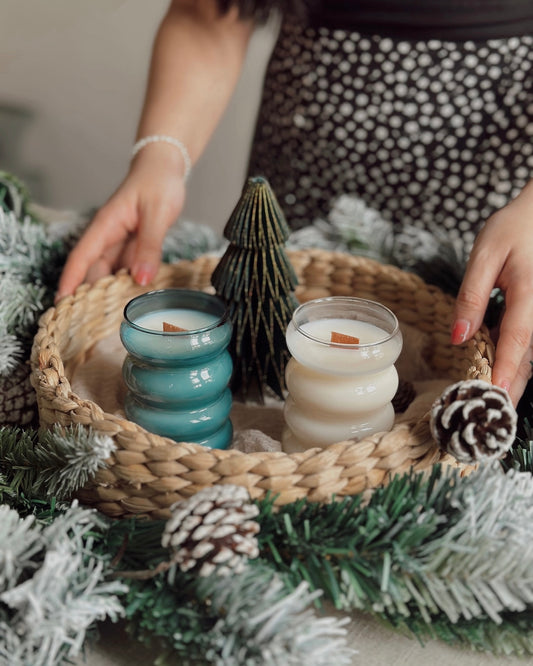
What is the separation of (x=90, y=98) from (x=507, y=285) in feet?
5.53

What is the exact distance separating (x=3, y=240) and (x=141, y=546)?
0.39 m

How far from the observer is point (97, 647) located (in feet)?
1.60

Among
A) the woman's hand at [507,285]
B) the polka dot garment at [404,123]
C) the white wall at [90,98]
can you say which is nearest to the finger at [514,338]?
the woman's hand at [507,285]

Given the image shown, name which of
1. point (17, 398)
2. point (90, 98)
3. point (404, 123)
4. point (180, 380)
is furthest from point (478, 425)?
point (90, 98)

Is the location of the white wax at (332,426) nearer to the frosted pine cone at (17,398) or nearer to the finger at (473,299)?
the finger at (473,299)

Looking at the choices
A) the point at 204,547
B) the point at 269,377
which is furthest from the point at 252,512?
the point at 269,377

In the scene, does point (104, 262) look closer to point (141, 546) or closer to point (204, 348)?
point (204, 348)

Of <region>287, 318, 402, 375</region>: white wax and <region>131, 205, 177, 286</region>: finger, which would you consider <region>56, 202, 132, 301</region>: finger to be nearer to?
<region>131, 205, 177, 286</region>: finger

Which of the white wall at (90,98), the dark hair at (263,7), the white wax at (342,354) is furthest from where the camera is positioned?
the white wall at (90,98)

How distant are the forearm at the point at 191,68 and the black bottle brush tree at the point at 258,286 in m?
0.31

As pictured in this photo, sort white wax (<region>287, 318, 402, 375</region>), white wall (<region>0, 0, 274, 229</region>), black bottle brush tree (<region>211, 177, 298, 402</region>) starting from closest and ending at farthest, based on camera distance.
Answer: white wax (<region>287, 318, 402, 375</region>) < black bottle brush tree (<region>211, 177, 298, 402</region>) < white wall (<region>0, 0, 274, 229</region>)

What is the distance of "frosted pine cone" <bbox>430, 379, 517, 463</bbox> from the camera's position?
498mm

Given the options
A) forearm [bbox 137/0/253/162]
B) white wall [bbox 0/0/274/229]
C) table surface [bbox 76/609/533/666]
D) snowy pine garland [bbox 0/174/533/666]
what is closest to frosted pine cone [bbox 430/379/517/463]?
snowy pine garland [bbox 0/174/533/666]

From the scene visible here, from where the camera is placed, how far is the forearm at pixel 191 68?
974 mm
